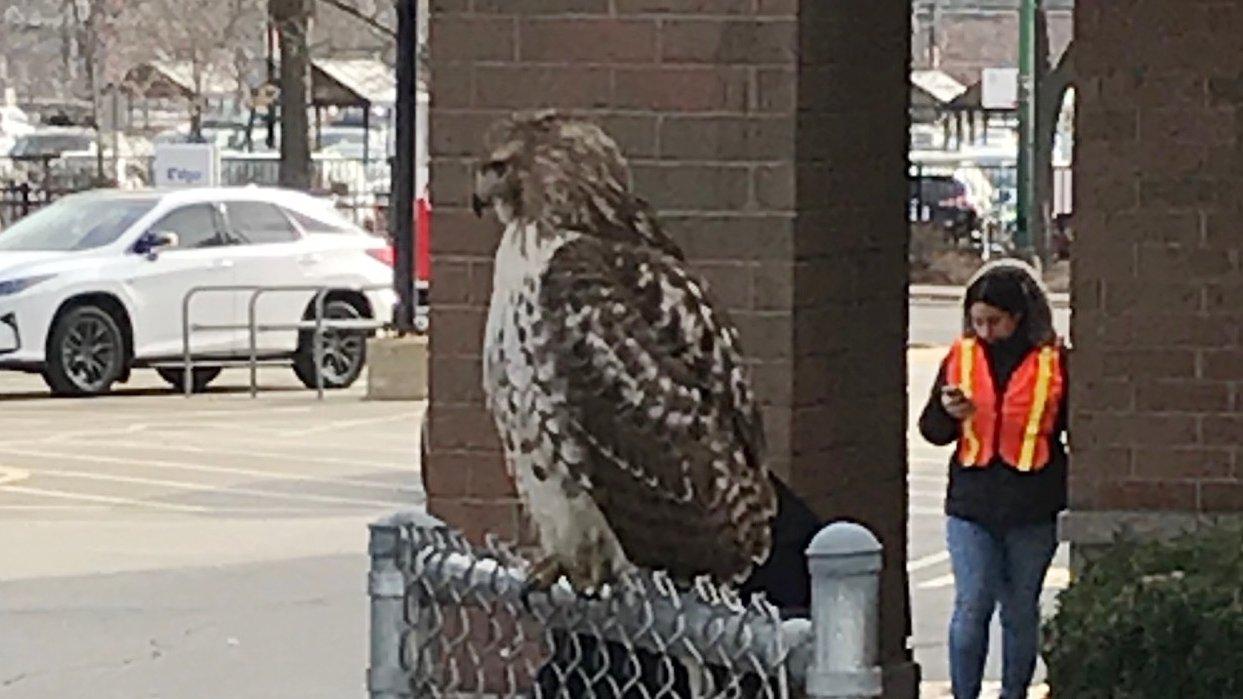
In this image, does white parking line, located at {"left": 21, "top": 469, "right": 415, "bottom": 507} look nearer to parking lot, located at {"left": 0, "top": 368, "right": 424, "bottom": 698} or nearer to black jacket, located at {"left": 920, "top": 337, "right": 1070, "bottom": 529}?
parking lot, located at {"left": 0, "top": 368, "right": 424, "bottom": 698}

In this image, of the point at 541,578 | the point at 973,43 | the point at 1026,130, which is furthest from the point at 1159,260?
the point at 973,43

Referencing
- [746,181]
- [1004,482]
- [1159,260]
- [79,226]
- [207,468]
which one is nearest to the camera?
[746,181]

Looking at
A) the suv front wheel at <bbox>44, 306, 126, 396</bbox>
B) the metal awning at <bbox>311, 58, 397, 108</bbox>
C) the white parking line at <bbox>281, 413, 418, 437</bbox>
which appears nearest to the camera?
the white parking line at <bbox>281, 413, 418, 437</bbox>

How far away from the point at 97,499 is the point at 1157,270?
7833 mm

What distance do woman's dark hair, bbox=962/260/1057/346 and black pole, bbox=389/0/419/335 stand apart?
38.4ft

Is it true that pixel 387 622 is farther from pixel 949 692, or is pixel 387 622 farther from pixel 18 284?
pixel 18 284

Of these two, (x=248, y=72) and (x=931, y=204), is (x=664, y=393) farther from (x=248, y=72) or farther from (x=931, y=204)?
(x=248, y=72)

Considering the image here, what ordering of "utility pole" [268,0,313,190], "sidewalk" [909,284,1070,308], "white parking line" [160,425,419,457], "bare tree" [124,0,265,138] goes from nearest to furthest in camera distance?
"white parking line" [160,425,419,457], "utility pole" [268,0,313,190], "sidewalk" [909,284,1070,308], "bare tree" [124,0,265,138]

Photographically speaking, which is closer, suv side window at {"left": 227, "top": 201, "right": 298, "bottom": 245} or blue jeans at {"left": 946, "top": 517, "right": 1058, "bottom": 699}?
blue jeans at {"left": 946, "top": 517, "right": 1058, "bottom": 699}

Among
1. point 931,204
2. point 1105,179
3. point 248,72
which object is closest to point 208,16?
point 248,72

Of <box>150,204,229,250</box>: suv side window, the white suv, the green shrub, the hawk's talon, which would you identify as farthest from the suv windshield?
the hawk's talon

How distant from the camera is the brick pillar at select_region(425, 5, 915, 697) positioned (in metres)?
5.77

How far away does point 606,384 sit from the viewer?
3.72 m

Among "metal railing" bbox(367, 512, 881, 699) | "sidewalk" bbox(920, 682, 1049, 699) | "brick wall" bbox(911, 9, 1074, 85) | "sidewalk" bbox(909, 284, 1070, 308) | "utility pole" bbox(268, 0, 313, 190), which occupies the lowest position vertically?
"sidewalk" bbox(920, 682, 1049, 699)
